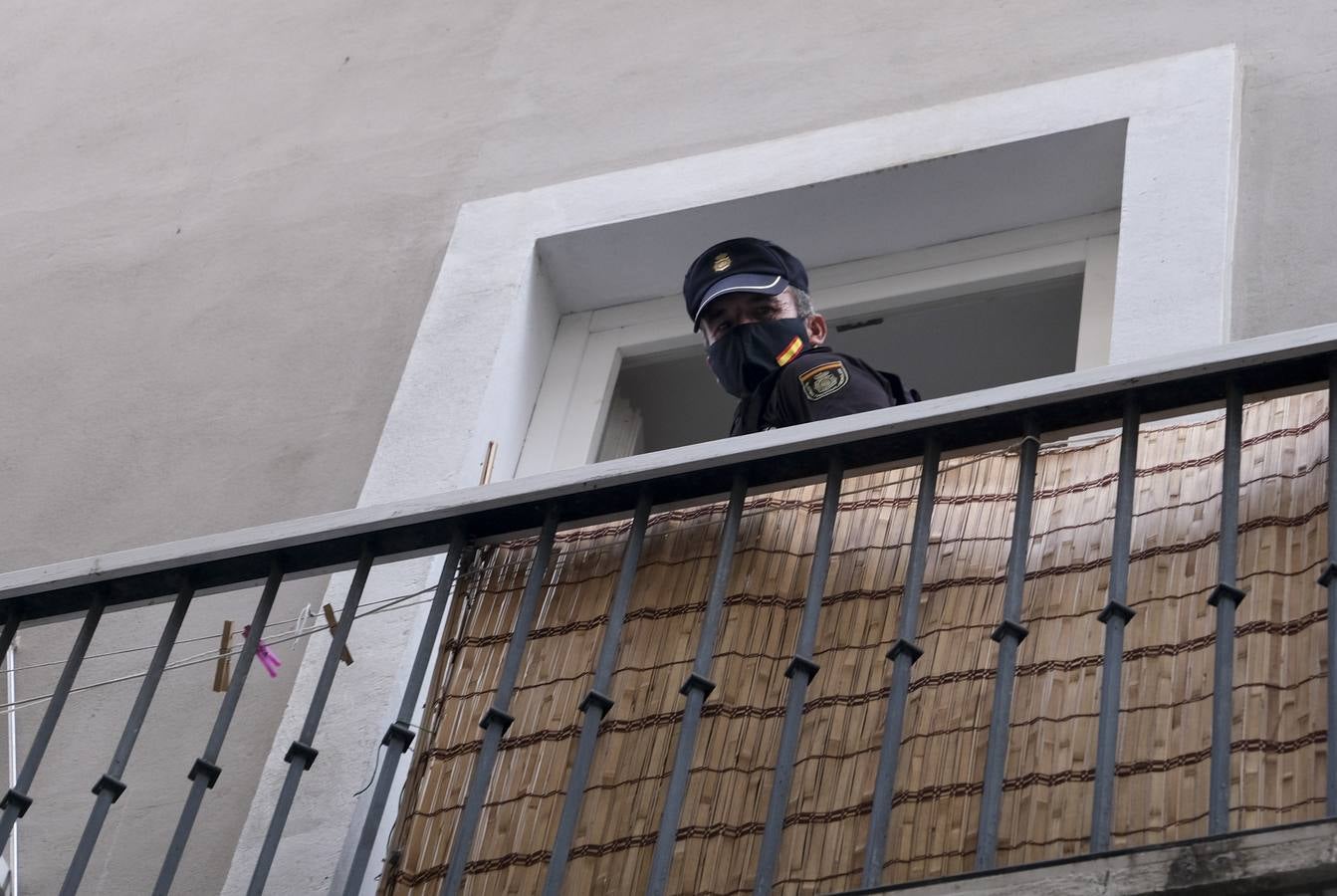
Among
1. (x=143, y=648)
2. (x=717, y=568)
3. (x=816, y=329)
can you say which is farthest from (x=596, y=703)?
(x=143, y=648)

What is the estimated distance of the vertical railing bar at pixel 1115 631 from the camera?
2.87 m

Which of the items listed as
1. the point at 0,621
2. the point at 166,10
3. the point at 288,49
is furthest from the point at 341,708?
the point at 166,10

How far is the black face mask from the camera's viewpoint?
173 inches

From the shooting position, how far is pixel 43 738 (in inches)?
146

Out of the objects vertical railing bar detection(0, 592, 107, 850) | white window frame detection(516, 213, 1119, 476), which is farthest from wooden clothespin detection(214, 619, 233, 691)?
white window frame detection(516, 213, 1119, 476)

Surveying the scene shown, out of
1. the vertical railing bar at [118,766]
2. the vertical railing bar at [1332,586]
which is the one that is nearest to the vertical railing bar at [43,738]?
the vertical railing bar at [118,766]

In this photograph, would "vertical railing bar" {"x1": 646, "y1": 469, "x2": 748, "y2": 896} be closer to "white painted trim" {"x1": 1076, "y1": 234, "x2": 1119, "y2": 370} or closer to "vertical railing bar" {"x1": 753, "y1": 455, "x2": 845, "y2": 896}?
"vertical railing bar" {"x1": 753, "y1": 455, "x2": 845, "y2": 896}

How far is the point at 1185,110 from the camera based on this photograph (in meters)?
4.86

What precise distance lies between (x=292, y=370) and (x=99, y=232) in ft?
3.56

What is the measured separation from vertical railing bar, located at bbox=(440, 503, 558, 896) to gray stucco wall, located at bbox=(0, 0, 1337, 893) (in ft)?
3.63

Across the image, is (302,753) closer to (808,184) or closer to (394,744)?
(394,744)

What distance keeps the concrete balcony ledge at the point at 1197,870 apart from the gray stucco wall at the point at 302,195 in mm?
1942

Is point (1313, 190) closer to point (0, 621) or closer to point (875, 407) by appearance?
point (875, 407)

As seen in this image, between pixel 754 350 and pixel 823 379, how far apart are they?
1.07ft
